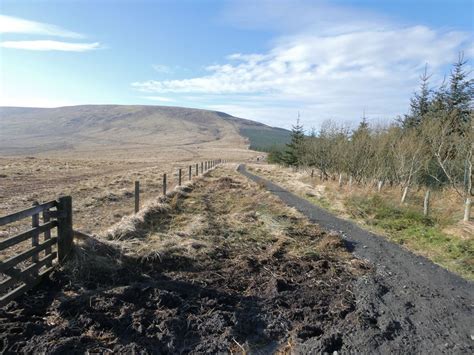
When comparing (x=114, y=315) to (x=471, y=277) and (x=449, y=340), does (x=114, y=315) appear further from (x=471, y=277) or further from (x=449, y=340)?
(x=471, y=277)

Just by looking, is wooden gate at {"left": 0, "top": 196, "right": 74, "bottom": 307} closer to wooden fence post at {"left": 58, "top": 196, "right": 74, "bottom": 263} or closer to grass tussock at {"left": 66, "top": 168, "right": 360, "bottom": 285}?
wooden fence post at {"left": 58, "top": 196, "right": 74, "bottom": 263}

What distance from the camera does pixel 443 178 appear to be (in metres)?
23.0

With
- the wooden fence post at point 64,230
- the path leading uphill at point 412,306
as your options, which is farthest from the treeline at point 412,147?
the wooden fence post at point 64,230

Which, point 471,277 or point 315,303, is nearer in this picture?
point 315,303

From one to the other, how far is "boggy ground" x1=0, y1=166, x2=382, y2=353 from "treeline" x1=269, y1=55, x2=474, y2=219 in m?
11.0

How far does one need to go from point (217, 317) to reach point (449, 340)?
307cm

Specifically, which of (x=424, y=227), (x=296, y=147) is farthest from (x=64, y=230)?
(x=296, y=147)

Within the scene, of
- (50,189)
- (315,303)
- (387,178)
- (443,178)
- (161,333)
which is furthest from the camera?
(387,178)

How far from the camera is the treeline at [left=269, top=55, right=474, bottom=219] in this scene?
60.4 feet

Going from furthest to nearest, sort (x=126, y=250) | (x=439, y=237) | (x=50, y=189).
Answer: (x=50, y=189), (x=439, y=237), (x=126, y=250)

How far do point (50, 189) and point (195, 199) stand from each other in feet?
29.0

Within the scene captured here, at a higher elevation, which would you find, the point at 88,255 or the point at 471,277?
the point at 88,255

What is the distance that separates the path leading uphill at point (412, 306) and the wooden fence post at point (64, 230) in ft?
15.9

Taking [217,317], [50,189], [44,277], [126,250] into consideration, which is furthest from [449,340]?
[50,189]
